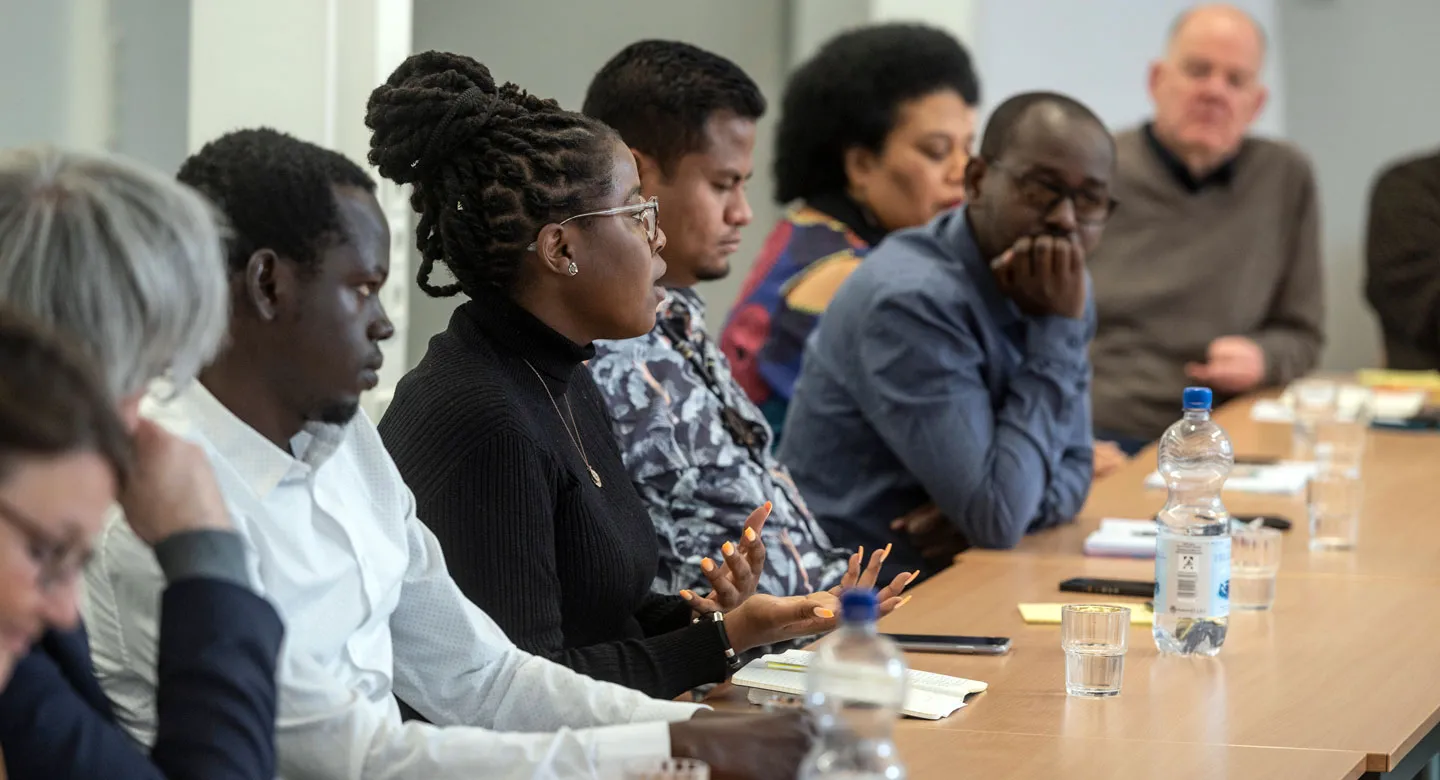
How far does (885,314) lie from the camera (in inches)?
119

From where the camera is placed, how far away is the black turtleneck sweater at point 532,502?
1927 mm

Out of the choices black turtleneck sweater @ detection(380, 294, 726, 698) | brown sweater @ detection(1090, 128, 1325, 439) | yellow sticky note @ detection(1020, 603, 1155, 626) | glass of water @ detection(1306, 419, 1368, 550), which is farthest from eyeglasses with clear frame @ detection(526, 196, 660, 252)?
brown sweater @ detection(1090, 128, 1325, 439)

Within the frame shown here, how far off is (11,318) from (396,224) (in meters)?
2.44

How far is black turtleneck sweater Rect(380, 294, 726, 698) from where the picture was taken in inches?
75.9

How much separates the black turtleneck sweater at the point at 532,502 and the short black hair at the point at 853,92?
188cm

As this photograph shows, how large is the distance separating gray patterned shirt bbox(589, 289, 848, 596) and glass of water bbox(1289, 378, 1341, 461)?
60.4 inches

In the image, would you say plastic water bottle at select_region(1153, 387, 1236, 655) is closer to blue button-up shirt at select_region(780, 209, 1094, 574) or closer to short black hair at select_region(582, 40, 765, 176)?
blue button-up shirt at select_region(780, 209, 1094, 574)

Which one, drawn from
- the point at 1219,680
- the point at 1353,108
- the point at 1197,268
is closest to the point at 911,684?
the point at 1219,680

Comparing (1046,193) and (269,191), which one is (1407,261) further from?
(269,191)

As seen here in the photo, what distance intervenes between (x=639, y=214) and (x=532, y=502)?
0.42 meters

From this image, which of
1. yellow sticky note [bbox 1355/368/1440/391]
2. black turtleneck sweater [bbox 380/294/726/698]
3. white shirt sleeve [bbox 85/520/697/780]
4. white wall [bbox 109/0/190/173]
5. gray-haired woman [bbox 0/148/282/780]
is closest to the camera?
gray-haired woman [bbox 0/148/282/780]

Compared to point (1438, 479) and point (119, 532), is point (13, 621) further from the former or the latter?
point (1438, 479)

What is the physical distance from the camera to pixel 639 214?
86.0 inches

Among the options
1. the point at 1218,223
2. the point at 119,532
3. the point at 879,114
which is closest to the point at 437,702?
the point at 119,532
